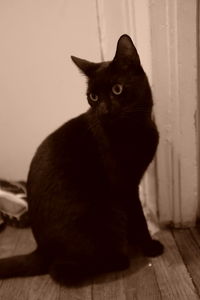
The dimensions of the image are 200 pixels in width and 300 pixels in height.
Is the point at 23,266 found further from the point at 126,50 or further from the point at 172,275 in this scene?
the point at 126,50

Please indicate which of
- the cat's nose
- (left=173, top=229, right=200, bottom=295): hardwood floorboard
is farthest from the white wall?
(left=173, top=229, right=200, bottom=295): hardwood floorboard

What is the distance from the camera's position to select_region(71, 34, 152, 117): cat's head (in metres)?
0.94

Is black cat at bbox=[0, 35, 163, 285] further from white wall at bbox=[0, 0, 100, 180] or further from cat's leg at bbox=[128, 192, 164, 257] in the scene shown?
white wall at bbox=[0, 0, 100, 180]

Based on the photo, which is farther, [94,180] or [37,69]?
[37,69]

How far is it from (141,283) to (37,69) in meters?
0.94

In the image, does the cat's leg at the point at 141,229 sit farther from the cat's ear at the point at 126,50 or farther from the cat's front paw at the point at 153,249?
the cat's ear at the point at 126,50

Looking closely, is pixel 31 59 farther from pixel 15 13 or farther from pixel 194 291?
pixel 194 291

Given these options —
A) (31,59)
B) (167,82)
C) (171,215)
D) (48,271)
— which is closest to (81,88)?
(31,59)

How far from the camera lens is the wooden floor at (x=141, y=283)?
35.6 inches

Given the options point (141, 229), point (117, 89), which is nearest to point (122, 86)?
point (117, 89)

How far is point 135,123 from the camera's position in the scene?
3.28 ft

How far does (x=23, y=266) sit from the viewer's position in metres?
1.00

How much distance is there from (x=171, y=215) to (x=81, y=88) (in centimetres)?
65

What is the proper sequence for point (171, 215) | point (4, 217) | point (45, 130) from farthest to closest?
point (45, 130), point (4, 217), point (171, 215)
